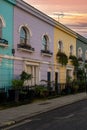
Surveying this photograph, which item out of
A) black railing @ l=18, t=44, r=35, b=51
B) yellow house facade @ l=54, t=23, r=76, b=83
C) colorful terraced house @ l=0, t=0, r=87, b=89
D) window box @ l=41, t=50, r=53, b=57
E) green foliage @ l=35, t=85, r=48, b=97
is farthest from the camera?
yellow house facade @ l=54, t=23, r=76, b=83

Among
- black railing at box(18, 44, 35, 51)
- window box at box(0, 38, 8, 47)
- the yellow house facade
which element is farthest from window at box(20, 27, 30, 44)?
the yellow house facade

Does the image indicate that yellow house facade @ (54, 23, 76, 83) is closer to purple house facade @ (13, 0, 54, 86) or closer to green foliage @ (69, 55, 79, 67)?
green foliage @ (69, 55, 79, 67)

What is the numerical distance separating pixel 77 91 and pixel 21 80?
49.0ft

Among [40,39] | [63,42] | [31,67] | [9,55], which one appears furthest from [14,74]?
[63,42]

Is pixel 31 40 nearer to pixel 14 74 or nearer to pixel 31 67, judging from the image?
pixel 31 67

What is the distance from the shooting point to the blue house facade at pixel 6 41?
2522cm

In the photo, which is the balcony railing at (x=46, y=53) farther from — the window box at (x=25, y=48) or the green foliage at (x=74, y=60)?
the green foliage at (x=74, y=60)

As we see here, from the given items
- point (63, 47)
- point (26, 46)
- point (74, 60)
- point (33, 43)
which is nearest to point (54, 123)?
point (26, 46)

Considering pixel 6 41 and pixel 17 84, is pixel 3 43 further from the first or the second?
Result: pixel 17 84

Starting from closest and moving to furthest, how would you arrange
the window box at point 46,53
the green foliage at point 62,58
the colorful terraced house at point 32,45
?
the colorful terraced house at point 32,45 → the window box at point 46,53 → the green foliage at point 62,58

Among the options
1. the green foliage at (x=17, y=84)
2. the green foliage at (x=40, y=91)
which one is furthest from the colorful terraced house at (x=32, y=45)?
the green foliage at (x=40, y=91)

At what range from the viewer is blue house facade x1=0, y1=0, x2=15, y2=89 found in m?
25.2

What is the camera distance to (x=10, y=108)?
2194 centimetres

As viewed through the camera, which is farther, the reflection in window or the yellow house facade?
the yellow house facade
